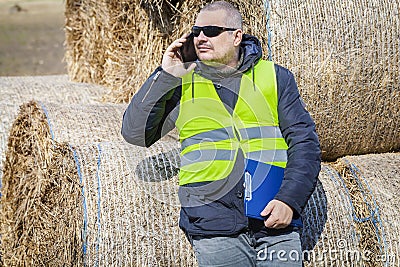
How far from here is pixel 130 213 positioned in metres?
3.37

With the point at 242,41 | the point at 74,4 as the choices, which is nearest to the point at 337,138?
the point at 242,41

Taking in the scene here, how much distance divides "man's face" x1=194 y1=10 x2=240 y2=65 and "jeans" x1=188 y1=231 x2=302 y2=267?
777 millimetres

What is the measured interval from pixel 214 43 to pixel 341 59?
4.16ft

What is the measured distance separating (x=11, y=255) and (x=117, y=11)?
7.20 ft

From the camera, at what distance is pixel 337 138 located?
4.33m

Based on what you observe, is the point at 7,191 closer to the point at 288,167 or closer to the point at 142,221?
the point at 142,221

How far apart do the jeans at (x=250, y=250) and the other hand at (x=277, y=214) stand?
0.32 ft

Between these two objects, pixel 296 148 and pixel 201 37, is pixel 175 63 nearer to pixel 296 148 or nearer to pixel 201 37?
pixel 201 37

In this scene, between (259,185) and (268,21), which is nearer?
(259,185)

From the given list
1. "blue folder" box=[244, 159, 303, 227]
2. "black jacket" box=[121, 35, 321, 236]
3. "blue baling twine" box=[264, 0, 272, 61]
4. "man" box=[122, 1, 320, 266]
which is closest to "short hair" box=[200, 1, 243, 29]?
"man" box=[122, 1, 320, 266]

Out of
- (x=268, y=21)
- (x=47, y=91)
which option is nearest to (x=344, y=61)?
(x=268, y=21)

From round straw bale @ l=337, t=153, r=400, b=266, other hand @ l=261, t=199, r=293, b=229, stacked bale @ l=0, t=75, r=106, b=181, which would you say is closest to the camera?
other hand @ l=261, t=199, r=293, b=229

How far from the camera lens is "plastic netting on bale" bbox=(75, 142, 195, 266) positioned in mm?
3303

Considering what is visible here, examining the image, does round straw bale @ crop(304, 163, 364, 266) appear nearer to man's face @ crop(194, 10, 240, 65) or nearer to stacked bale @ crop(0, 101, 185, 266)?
stacked bale @ crop(0, 101, 185, 266)
